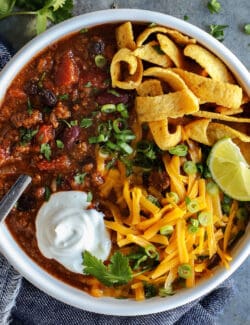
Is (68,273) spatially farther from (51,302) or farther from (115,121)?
(115,121)

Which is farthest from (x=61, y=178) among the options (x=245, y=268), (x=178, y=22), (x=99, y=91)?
(x=245, y=268)

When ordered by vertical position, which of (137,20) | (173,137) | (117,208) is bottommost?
(117,208)

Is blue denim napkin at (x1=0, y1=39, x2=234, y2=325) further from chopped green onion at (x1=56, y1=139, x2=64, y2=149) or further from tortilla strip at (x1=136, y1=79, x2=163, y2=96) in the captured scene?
tortilla strip at (x1=136, y1=79, x2=163, y2=96)

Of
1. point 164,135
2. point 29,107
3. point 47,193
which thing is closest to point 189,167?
point 164,135

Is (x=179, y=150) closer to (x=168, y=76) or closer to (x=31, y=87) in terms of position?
(x=168, y=76)

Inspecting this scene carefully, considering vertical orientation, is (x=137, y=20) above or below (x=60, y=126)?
above
